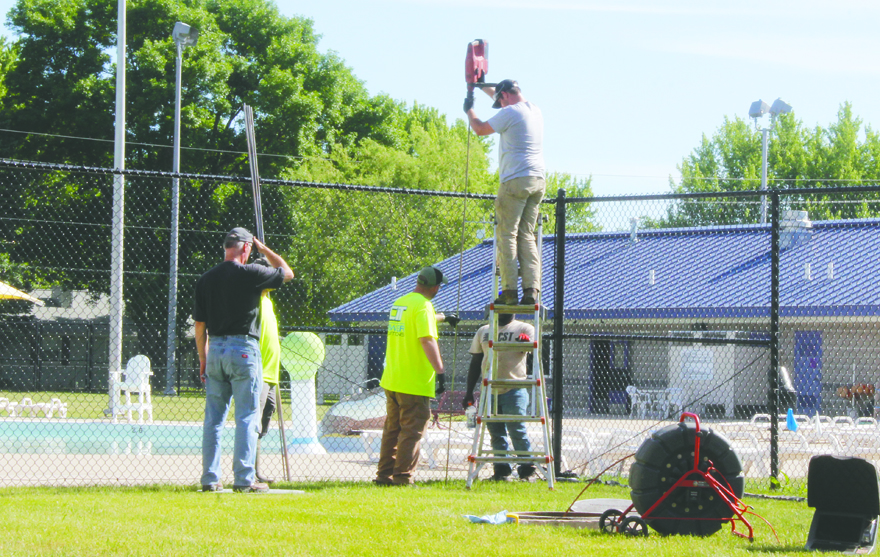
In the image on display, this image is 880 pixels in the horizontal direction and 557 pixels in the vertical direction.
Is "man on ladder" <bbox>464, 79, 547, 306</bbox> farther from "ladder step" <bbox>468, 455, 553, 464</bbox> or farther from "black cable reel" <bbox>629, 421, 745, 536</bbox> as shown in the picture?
"black cable reel" <bbox>629, 421, 745, 536</bbox>

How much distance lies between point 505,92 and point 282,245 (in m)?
20.6

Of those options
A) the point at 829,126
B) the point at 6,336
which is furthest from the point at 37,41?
the point at 829,126

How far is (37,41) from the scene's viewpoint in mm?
31938

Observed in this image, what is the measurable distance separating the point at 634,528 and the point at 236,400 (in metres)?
3.17

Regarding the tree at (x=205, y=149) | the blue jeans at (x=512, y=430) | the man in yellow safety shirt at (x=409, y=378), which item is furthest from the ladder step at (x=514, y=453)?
the tree at (x=205, y=149)

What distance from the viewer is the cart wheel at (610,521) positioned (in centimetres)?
569

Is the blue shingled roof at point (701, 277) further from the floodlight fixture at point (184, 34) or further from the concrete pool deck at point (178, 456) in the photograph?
the floodlight fixture at point (184, 34)

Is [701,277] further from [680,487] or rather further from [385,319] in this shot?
[680,487]

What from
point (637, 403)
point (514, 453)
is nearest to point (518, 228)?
point (514, 453)

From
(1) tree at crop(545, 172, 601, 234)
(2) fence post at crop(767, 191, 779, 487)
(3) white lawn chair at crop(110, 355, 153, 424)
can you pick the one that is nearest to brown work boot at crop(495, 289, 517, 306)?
(2) fence post at crop(767, 191, 779, 487)

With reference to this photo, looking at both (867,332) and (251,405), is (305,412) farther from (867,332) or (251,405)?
(867,332)

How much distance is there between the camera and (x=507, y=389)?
8391 millimetres

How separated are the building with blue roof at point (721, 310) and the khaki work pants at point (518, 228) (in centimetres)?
1165

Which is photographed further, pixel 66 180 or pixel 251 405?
pixel 66 180
